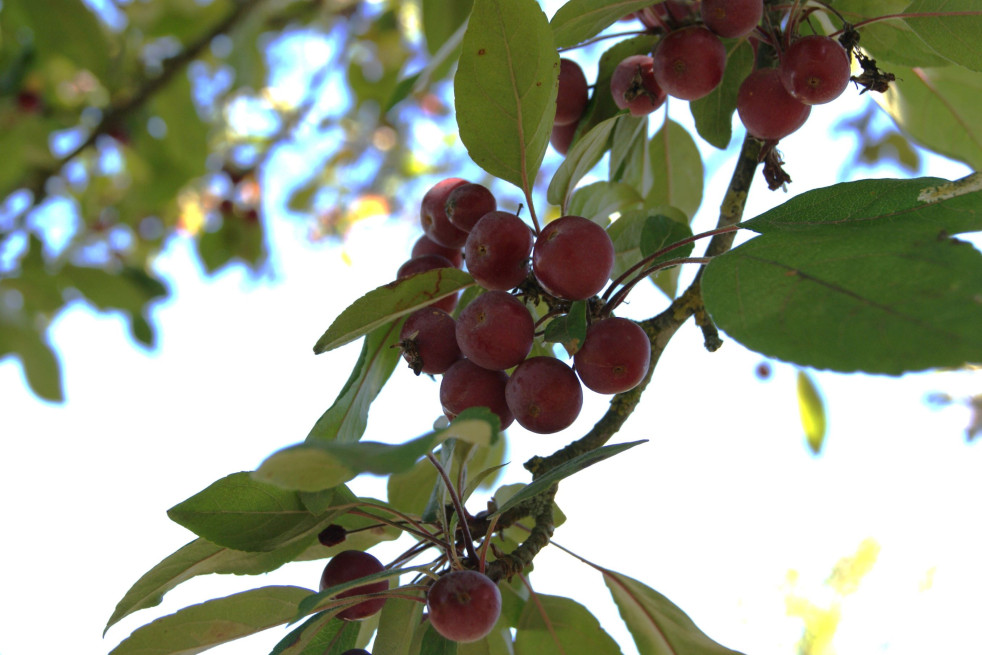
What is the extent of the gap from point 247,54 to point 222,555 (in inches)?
115

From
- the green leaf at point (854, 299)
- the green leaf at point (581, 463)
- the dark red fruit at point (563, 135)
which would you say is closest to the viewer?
the green leaf at point (854, 299)

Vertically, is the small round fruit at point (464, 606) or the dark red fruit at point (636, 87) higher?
the dark red fruit at point (636, 87)

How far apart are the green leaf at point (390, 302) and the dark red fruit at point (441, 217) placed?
0.10m

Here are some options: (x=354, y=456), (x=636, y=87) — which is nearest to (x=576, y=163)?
(x=636, y=87)

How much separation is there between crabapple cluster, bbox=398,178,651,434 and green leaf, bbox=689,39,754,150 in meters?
0.51

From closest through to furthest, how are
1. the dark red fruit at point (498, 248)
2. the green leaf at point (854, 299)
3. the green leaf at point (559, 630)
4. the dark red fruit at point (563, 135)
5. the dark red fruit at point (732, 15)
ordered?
the green leaf at point (854, 299), the dark red fruit at point (498, 248), the dark red fruit at point (732, 15), the green leaf at point (559, 630), the dark red fruit at point (563, 135)

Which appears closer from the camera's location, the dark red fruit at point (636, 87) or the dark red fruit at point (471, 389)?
the dark red fruit at point (471, 389)

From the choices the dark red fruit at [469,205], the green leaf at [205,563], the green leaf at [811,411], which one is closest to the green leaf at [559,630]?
the green leaf at [205,563]

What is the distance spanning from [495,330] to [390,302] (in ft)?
0.60

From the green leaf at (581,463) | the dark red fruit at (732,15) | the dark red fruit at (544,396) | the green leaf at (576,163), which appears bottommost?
the green leaf at (581,463)

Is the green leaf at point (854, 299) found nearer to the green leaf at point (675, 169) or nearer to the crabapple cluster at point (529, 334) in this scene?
the crabapple cluster at point (529, 334)

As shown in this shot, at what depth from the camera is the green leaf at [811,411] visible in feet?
9.69

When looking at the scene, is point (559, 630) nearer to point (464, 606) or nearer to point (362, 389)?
point (464, 606)

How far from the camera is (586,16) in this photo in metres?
1.14
